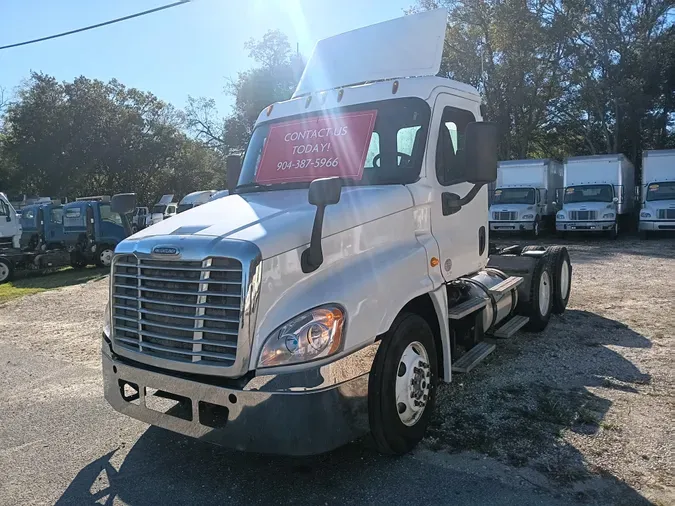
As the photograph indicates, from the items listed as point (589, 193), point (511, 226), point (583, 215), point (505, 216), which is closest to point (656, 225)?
point (583, 215)

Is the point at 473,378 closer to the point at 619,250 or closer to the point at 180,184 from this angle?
the point at 619,250

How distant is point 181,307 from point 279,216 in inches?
33.6

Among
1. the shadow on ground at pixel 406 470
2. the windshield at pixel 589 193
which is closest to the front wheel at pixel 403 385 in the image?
the shadow on ground at pixel 406 470

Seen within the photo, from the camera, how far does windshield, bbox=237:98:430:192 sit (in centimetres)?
436

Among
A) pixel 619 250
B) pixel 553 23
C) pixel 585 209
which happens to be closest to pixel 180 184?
pixel 553 23

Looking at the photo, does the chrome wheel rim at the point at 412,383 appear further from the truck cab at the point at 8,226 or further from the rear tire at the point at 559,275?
the truck cab at the point at 8,226

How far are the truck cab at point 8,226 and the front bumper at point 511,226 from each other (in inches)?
663

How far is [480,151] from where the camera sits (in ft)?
14.0

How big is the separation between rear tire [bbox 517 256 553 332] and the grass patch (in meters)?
11.1

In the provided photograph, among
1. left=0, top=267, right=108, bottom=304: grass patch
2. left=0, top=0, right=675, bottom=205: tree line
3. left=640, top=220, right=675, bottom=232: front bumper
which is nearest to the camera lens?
left=0, top=267, right=108, bottom=304: grass patch

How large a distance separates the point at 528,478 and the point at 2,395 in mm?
5084

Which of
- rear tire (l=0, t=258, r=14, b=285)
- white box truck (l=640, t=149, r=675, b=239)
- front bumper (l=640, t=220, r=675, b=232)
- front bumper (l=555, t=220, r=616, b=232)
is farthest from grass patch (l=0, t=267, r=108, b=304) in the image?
white box truck (l=640, t=149, r=675, b=239)

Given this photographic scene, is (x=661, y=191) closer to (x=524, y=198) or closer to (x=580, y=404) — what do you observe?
(x=524, y=198)

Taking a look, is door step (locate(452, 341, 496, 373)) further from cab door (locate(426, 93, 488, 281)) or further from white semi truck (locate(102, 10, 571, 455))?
cab door (locate(426, 93, 488, 281))
